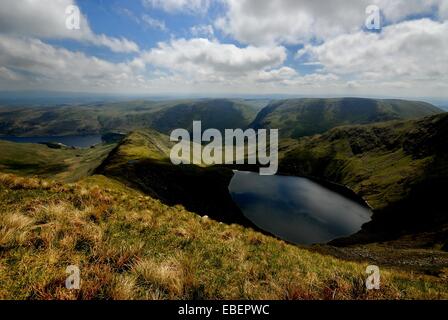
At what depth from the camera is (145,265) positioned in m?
7.27

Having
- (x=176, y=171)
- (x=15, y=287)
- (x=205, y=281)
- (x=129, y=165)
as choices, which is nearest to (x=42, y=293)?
(x=15, y=287)

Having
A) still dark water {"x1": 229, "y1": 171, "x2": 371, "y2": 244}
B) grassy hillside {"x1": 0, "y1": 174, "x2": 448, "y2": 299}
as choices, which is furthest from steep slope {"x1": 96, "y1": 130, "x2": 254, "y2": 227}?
grassy hillside {"x1": 0, "y1": 174, "x2": 448, "y2": 299}

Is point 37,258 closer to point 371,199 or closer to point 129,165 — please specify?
point 129,165

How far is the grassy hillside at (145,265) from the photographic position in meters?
6.09

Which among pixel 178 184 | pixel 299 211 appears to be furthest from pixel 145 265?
pixel 299 211

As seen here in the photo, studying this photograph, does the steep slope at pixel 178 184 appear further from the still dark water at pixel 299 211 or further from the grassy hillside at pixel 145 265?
the grassy hillside at pixel 145 265

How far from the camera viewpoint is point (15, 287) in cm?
555

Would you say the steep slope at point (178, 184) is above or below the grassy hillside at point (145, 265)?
below

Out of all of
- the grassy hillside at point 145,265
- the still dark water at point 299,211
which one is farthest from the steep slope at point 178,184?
the grassy hillside at point 145,265

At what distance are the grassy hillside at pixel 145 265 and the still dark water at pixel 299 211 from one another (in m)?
101

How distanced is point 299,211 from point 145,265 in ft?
471

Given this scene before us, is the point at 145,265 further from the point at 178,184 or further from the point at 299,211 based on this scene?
Result: the point at 299,211

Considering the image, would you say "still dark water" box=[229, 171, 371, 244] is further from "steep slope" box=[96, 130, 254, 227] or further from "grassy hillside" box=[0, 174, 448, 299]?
"grassy hillside" box=[0, 174, 448, 299]

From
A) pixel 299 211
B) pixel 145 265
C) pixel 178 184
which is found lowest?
pixel 299 211
